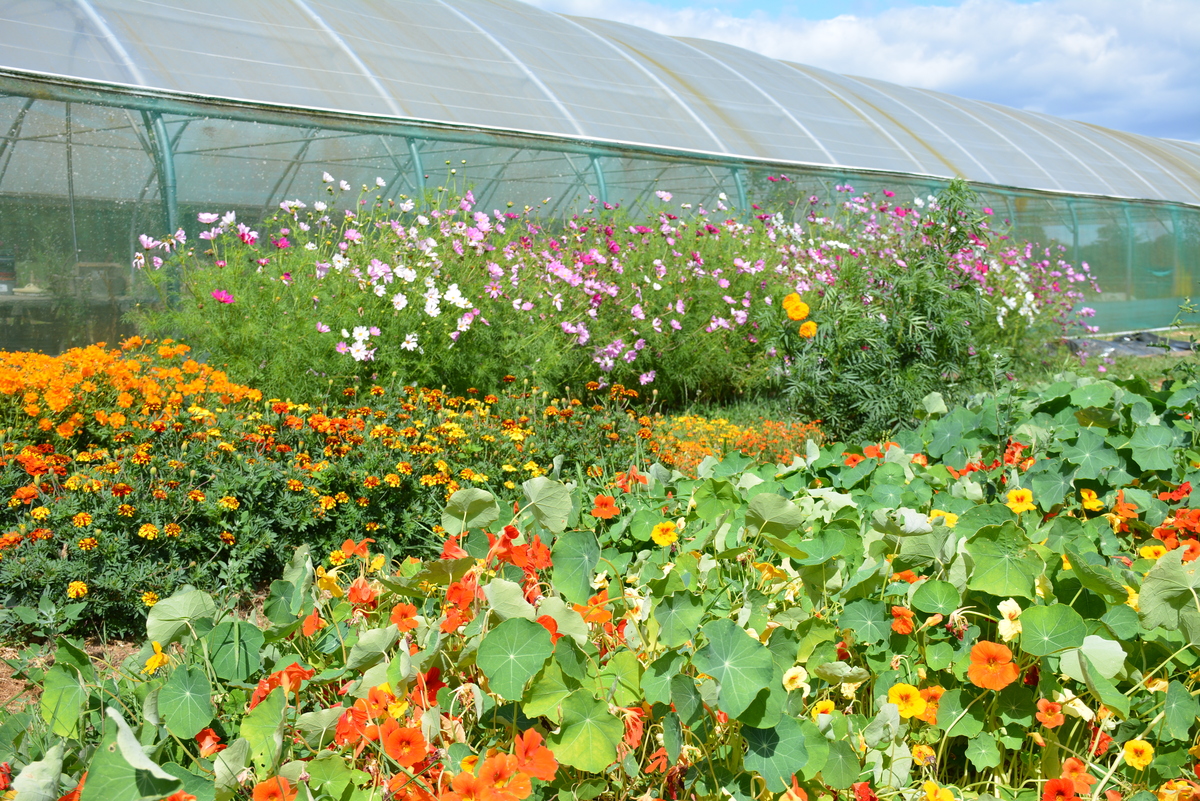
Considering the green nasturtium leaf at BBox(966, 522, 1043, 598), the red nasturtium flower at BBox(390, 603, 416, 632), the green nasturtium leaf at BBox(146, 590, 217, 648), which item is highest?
the green nasturtium leaf at BBox(966, 522, 1043, 598)

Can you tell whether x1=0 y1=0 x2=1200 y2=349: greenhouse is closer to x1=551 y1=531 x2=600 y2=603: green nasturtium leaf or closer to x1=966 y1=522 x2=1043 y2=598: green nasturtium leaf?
x1=551 y1=531 x2=600 y2=603: green nasturtium leaf

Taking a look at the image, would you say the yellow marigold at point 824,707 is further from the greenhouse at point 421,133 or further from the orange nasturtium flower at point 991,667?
the greenhouse at point 421,133

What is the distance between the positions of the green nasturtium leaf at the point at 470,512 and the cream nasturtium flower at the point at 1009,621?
932 millimetres

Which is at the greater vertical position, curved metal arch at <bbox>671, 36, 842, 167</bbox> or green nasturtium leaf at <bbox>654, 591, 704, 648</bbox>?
curved metal arch at <bbox>671, 36, 842, 167</bbox>

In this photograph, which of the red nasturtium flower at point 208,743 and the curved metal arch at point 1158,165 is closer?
the red nasturtium flower at point 208,743

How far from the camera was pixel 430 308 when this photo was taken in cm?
443

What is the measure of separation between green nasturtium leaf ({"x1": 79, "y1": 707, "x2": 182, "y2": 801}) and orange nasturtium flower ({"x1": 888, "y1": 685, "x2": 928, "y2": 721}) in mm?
1022

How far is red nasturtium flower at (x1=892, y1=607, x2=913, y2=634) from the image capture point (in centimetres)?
147

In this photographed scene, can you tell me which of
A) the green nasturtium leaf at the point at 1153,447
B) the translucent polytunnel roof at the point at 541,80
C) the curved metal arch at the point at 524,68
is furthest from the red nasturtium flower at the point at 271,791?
the curved metal arch at the point at 524,68

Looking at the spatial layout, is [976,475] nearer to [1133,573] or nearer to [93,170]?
[1133,573]

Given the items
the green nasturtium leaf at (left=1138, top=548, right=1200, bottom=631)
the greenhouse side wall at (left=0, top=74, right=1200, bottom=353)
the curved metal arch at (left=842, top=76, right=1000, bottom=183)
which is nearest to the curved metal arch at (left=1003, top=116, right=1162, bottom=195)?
the curved metal arch at (left=842, top=76, right=1000, bottom=183)

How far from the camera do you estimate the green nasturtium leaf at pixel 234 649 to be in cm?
153

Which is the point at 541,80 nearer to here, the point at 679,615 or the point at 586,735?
the point at 679,615

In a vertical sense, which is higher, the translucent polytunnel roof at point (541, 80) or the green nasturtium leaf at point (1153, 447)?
the translucent polytunnel roof at point (541, 80)
